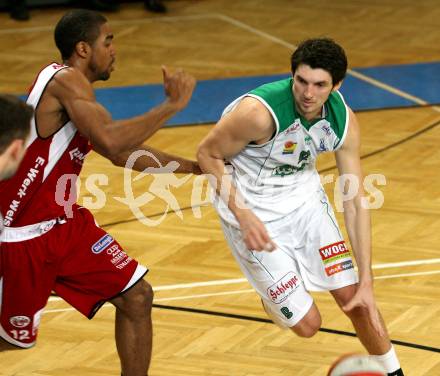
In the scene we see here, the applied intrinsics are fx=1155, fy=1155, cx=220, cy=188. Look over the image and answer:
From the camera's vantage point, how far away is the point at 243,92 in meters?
11.3

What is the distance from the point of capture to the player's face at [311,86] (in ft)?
17.5

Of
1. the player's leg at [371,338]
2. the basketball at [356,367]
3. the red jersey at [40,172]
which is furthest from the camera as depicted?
the player's leg at [371,338]

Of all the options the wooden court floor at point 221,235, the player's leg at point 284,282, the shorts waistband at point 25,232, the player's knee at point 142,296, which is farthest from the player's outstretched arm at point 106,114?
the wooden court floor at point 221,235

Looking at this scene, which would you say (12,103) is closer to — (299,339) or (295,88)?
(295,88)

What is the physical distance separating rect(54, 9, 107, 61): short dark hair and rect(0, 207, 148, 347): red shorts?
79 centimetres

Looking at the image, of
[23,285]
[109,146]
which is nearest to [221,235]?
[23,285]

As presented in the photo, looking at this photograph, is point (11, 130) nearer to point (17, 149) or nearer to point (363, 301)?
point (17, 149)

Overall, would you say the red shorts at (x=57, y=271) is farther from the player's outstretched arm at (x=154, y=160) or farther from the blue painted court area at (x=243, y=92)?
the blue painted court area at (x=243, y=92)

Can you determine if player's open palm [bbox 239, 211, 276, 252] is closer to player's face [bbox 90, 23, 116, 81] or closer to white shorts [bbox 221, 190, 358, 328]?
white shorts [bbox 221, 190, 358, 328]

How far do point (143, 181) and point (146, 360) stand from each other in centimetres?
358

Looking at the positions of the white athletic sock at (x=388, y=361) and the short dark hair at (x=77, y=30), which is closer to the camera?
the short dark hair at (x=77, y=30)

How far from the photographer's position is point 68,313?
6906mm

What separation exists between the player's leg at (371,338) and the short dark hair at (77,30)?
67.4 inches

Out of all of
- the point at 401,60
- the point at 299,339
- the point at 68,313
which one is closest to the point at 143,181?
the point at 68,313
